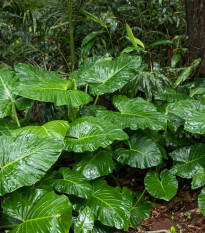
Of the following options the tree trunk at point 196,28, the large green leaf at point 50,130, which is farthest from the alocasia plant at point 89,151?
the tree trunk at point 196,28

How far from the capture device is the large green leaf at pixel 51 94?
6.99 ft

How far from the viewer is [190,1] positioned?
281 centimetres

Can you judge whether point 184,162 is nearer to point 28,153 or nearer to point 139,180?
point 139,180

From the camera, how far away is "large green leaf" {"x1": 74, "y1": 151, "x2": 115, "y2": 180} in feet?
6.92

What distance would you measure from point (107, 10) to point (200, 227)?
3.10m

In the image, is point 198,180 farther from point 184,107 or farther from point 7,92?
point 7,92

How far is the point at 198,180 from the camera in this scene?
2.00 m

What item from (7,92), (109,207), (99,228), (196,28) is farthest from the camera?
(196,28)

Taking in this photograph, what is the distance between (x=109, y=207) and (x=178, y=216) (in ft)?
2.18

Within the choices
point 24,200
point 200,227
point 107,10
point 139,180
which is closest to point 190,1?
point 107,10

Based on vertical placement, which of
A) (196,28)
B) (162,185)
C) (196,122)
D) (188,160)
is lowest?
(162,185)

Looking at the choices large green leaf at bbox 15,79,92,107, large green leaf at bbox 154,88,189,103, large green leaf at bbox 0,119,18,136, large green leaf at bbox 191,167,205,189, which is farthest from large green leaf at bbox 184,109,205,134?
large green leaf at bbox 0,119,18,136

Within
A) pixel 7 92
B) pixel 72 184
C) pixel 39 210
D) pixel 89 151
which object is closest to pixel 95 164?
pixel 89 151

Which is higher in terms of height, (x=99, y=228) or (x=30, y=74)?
(x=30, y=74)
